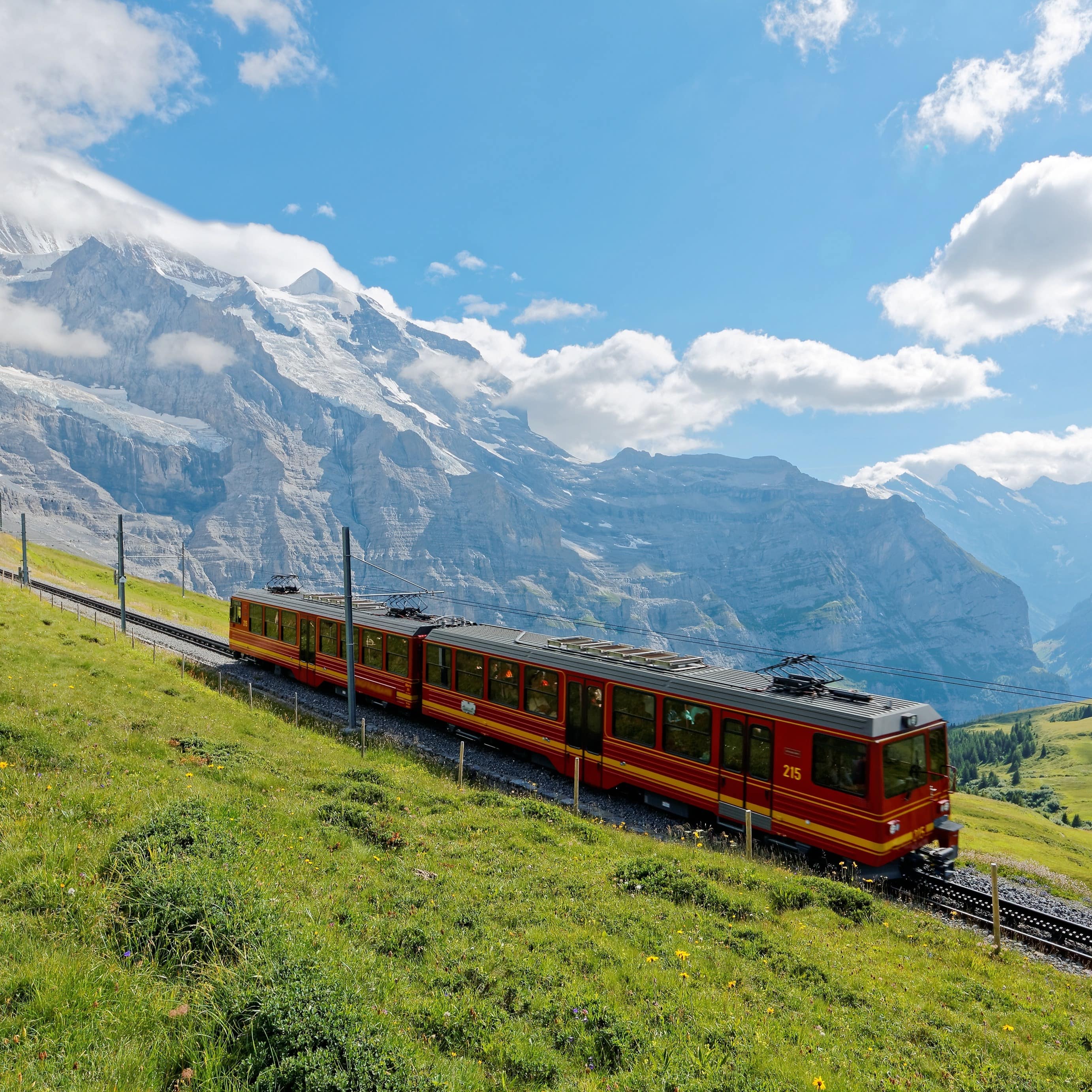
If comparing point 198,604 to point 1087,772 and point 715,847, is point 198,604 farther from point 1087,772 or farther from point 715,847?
point 1087,772

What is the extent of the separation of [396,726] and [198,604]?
6250cm

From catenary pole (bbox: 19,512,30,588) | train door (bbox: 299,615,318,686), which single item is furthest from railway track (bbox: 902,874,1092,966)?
catenary pole (bbox: 19,512,30,588)

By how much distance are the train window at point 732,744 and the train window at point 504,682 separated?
7.60 m

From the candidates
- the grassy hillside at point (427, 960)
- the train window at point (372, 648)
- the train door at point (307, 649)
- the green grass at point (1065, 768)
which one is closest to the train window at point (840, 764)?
the grassy hillside at point (427, 960)

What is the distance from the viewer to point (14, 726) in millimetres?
11664

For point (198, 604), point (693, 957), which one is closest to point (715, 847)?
point (693, 957)

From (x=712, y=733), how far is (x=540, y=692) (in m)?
6.30

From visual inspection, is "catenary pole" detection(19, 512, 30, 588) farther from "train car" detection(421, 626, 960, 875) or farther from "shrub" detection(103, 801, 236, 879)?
"shrub" detection(103, 801, 236, 879)

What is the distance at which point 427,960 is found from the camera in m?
7.24

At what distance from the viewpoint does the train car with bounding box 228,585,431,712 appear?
2577 centimetres

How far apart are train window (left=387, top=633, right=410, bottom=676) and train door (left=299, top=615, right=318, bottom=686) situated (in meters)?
5.65

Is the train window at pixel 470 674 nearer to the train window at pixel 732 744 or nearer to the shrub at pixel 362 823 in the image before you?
the train window at pixel 732 744

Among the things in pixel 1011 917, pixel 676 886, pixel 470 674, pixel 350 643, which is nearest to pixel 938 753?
pixel 1011 917

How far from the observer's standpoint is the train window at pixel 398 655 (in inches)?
1004
